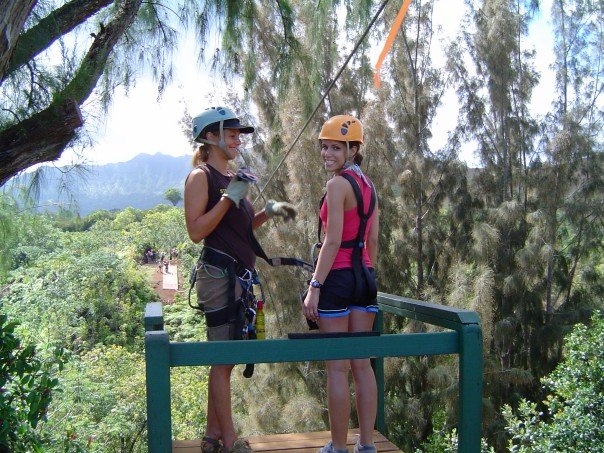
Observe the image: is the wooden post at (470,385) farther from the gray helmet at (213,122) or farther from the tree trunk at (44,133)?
the tree trunk at (44,133)

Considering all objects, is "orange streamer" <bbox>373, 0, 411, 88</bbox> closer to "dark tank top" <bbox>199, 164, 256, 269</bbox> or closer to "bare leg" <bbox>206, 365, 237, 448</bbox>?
"dark tank top" <bbox>199, 164, 256, 269</bbox>

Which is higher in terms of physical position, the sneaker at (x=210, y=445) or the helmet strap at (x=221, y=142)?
the helmet strap at (x=221, y=142)

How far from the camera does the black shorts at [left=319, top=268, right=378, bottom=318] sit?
2.40 m

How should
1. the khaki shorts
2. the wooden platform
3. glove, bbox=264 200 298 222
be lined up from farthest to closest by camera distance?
1. the wooden platform
2. glove, bbox=264 200 298 222
3. the khaki shorts

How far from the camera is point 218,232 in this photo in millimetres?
2504

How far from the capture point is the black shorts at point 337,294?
7.86ft

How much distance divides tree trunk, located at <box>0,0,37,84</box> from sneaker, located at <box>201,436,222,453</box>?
160 cm

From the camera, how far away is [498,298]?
1331 centimetres

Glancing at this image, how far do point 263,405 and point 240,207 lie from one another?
9761 millimetres

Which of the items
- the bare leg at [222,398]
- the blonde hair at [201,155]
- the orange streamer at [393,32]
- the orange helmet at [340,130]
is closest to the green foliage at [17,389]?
the bare leg at [222,398]

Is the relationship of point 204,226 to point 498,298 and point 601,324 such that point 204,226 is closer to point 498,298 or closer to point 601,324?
point 601,324

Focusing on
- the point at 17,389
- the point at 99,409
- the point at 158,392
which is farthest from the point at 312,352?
the point at 99,409

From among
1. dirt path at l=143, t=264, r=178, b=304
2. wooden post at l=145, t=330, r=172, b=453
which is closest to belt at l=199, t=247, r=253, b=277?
wooden post at l=145, t=330, r=172, b=453

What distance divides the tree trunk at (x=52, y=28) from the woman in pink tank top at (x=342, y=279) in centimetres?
154
